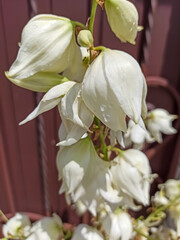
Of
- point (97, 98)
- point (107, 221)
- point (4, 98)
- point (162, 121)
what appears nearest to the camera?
point (97, 98)

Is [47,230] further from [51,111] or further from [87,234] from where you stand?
[51,111]

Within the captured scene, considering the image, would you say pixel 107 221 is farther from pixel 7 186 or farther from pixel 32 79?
pixel 7 186

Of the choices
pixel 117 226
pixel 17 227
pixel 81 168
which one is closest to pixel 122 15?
pixel 81 168

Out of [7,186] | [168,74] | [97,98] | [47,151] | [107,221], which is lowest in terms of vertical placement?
[7,186]

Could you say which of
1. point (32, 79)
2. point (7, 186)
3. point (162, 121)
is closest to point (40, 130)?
point (7, 186)

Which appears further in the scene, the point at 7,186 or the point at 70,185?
the point at 7,186

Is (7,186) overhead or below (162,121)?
below
